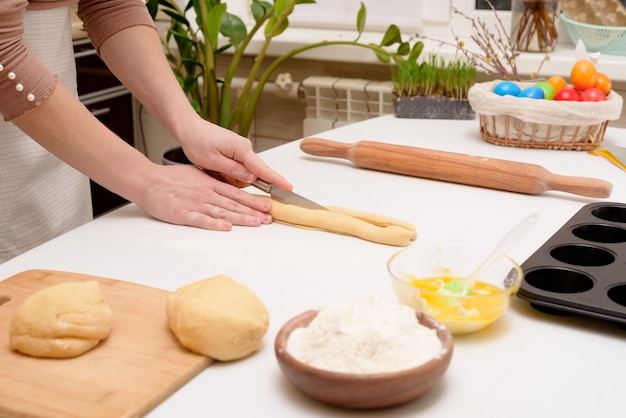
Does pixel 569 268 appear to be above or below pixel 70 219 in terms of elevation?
above

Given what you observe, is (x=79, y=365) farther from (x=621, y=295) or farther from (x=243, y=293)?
(x=621, y=295)

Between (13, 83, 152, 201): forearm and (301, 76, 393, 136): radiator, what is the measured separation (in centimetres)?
142

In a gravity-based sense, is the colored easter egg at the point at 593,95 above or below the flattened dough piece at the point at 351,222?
above

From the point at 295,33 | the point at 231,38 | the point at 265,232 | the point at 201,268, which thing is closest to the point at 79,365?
the point at 201,268

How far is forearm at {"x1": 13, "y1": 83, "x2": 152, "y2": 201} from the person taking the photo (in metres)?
1.14

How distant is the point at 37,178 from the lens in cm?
147

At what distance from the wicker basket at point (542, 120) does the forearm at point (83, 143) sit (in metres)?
0.76

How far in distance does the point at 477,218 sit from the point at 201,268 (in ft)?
1.53

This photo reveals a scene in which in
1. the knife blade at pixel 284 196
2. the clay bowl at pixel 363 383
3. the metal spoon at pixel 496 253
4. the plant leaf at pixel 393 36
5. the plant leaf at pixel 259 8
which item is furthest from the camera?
the plant leaf at pixel 259 8

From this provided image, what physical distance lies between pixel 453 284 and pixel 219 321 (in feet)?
0.90

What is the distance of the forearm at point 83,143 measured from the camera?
114 cm

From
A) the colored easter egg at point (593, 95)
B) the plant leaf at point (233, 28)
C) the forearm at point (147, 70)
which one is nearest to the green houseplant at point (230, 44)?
the plant leaf at point (233, 28)

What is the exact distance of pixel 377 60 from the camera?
2484mm

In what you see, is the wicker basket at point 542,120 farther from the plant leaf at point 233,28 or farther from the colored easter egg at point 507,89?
the plant leaf at point 233,28
